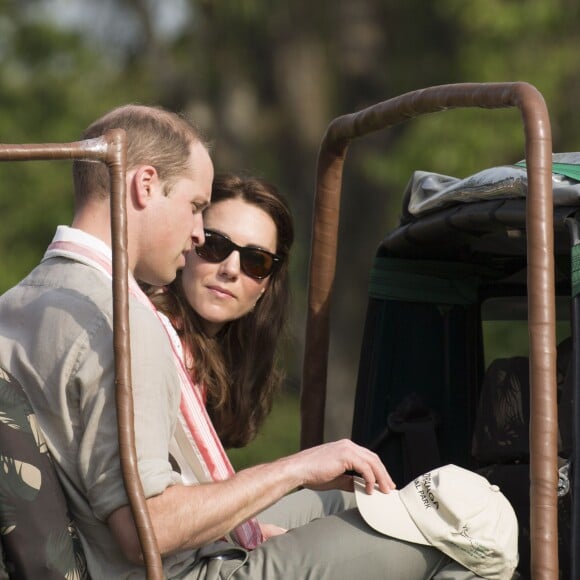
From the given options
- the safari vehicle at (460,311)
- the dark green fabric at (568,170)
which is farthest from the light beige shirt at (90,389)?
the dark green fabric at (568,170)

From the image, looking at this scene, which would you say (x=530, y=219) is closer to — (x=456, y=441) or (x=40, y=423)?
(x=40, y=423)

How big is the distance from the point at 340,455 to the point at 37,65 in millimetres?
13551

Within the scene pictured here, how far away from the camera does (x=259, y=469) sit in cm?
276

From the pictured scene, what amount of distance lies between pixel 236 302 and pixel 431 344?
0.62m

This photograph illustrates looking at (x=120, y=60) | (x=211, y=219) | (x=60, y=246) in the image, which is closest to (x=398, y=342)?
(x=211, y=219)

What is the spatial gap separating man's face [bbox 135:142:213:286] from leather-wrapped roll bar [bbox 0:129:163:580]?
10.0 inches

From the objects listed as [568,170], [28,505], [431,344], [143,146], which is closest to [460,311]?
[431,344]

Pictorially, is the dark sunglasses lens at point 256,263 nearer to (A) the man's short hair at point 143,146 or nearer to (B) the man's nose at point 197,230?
→ (B) the man's nose at point 197,230

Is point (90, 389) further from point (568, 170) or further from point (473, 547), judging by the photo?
point (568, 170)

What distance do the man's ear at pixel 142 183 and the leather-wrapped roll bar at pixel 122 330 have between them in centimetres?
20

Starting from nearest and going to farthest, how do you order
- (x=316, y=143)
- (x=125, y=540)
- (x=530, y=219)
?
(x=125, y=540) → (x=530, y=219) → (x=316, y=143)

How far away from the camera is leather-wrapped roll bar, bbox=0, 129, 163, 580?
8.30ft

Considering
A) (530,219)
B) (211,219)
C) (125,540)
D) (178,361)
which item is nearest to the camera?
(125,540)

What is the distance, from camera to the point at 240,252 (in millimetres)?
3836
